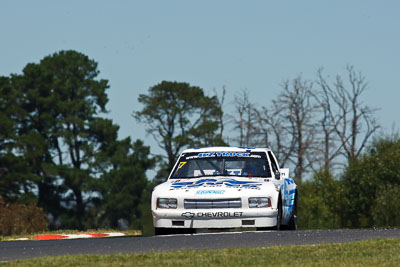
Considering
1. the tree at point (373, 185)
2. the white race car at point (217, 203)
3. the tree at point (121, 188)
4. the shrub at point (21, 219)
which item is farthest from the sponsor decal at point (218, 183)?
the tree at point (121, 188)

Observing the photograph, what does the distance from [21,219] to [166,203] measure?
36.7 metres

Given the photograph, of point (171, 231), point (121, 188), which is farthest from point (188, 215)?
point (121, 188)

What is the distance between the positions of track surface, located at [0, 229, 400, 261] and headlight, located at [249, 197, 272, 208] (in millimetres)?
678

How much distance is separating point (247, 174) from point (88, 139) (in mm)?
56409

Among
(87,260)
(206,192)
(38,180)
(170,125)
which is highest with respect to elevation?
(170,125)

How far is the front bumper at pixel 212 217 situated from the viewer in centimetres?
1703

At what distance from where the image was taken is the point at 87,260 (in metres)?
12.5

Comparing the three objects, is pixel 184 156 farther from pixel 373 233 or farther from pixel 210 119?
pixel 210 119

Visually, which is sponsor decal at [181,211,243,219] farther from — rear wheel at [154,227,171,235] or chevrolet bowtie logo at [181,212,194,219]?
rear wheel at [154,227,171,235]

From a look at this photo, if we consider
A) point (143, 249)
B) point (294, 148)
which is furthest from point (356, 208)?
point (143, 249)

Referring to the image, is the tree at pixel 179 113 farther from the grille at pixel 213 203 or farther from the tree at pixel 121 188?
the grille at pixel 213 203

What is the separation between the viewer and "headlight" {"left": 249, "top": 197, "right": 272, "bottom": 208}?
1714 centimetres

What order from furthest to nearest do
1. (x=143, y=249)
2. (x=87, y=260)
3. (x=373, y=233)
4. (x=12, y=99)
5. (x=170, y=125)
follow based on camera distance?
(x=170, y=125), (x=12, y=99), (x=373, y=233), (x=143, y=249), (x=87, y=260)

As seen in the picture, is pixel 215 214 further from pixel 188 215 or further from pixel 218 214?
pixel 188 215
